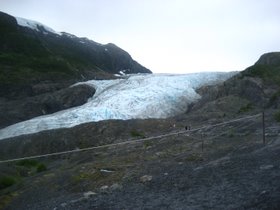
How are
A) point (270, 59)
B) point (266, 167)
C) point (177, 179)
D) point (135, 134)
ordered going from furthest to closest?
point (270, 59) < point (135, 134) < point (177, 179) < point (266, 167)

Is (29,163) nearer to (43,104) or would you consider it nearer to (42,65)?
(43,104)

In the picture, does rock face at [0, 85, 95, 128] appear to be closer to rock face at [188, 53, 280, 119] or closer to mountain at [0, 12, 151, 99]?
mountain at [0, 12, 151, 99]

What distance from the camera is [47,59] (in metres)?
74.1

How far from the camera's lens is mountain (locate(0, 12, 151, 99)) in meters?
54.1

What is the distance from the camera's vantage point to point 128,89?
4003 centimetres

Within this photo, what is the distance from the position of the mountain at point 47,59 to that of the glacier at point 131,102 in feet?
34.6

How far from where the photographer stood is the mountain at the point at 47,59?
54075 millimetres

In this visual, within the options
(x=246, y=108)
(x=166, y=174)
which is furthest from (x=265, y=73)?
(x=166, y=174)

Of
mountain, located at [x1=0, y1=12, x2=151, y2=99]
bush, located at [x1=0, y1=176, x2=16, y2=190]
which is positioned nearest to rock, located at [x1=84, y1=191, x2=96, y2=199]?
bush, located at [x1=0, y1=176, x2=16, y2=190]

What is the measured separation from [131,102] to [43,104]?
7851 millimetres

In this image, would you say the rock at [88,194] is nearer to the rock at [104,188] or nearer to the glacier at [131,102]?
the rock at [104,188]

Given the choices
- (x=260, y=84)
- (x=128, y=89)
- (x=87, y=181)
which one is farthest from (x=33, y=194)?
(x=128, y=89)

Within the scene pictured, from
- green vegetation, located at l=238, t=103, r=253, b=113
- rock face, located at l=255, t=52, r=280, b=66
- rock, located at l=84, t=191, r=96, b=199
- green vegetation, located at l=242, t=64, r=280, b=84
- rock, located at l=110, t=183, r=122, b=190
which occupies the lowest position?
rock, located at l=84, t=191, r=96, b=199

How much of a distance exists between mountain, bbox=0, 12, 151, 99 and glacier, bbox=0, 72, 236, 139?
10541mm
